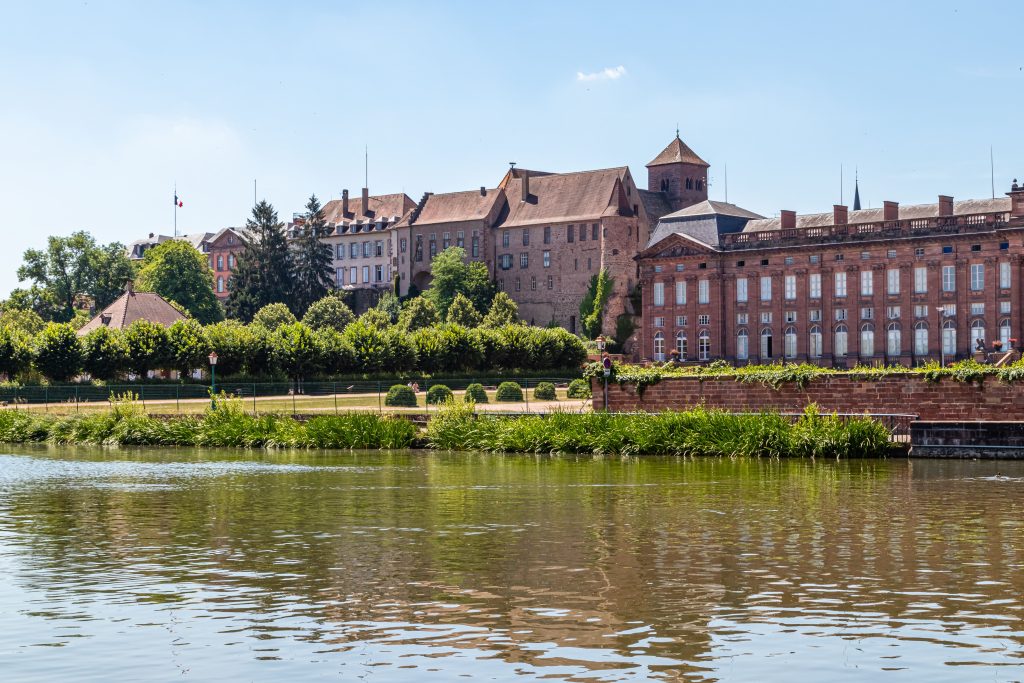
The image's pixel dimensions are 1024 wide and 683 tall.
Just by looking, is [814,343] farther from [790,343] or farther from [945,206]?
[945,206]

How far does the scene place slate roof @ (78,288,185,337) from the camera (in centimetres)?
10519

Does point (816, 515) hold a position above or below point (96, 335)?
below

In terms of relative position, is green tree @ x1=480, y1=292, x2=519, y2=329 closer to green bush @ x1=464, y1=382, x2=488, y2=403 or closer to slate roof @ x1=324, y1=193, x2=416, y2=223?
slate roof @ x1=324, y1=193, x2=416, y2=223

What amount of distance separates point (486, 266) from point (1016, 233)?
57468 millimetres

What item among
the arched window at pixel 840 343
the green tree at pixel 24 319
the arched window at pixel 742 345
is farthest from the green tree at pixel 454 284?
the arched window at pixel 840 343

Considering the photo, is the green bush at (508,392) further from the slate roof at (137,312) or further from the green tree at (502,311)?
the green tree at (502,311)

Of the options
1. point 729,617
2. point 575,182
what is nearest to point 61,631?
point 729,617

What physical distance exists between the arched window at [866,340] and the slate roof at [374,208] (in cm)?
6867

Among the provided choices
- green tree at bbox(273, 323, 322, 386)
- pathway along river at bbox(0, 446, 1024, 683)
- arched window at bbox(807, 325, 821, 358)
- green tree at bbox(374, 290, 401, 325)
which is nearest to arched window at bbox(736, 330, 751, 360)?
arched window at bbox(807, 325, 821, 358)

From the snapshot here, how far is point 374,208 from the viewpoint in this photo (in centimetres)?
16400

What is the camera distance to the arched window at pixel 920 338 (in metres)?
99.0

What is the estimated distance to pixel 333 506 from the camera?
28766 millimetres

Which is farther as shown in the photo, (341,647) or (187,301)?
(187,301)

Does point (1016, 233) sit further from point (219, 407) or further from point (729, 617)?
point (729, 617)
